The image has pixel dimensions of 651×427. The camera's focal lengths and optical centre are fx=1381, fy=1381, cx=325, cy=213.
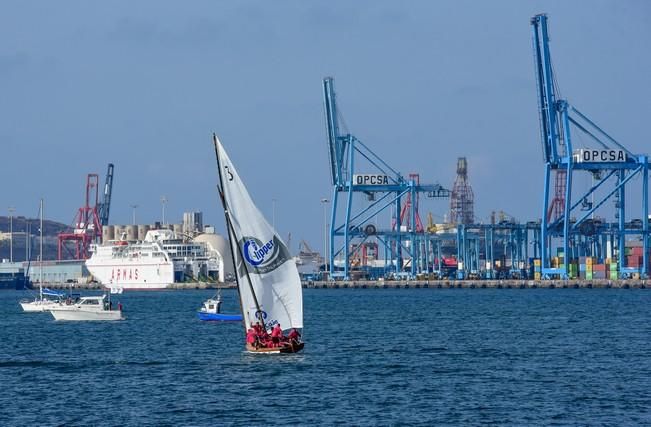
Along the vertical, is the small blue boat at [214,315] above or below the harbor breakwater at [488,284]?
below

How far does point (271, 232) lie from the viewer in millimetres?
53531

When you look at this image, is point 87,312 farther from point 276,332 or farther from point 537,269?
point 537,269

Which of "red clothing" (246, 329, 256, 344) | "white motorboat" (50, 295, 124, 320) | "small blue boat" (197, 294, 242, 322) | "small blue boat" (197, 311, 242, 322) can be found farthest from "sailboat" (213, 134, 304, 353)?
"small blue boat" (197, 294, 242, 322)

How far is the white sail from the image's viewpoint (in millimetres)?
52688

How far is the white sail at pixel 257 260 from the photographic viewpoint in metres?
52.7

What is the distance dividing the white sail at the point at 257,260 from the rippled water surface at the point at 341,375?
2269 millimetres

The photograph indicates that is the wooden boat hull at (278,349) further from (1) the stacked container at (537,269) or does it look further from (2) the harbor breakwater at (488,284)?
(1) the stacked container at (537,269)

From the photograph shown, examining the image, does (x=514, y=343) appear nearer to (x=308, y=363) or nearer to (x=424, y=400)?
(x=308, y=363)

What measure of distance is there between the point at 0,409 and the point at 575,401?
17960mm

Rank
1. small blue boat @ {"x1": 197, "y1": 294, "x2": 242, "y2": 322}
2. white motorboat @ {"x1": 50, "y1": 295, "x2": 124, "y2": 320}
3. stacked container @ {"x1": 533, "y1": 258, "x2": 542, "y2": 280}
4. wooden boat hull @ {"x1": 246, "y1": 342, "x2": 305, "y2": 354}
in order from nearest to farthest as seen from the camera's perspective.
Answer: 1. wooden boat hull @ {"x1": 246, "y1": 342, "x2": 305, "y2": 354}
2. white motorboat @ {"x1": 50, "y1": 295, "x2": 124, "y2": 320}
3. small blue boat @ {"x1": 197, "y1": 294, "x2": 242, "y2": 322}
4. stacked container @ {"x1": 533, "y1": 258, "x2": 542, "y2": 280}

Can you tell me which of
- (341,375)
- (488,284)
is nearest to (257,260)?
(341,375)

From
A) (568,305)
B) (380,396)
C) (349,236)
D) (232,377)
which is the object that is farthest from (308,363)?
(349,236)

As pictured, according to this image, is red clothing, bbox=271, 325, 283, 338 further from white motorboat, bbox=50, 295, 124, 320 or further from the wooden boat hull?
white motorboat, bbox=50, 295, 124, 320

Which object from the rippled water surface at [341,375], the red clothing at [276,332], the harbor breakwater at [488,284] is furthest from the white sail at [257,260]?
the harbor breakwater at [488,284]
